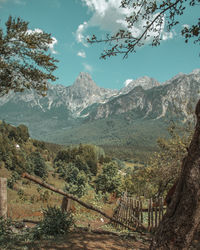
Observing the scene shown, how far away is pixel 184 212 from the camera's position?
2775 millimetres

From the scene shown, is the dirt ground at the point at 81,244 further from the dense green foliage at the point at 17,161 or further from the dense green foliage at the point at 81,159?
the dense green foliage at the point at 81,159

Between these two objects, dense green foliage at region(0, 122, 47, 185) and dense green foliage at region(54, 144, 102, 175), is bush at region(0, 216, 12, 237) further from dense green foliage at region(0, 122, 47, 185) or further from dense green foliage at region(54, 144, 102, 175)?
dense green foliage at region(54, 144, 102, 175)

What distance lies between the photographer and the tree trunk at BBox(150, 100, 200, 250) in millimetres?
2736

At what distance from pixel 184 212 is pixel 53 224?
17.5ft

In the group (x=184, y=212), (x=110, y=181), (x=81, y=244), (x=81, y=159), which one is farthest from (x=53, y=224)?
(x=81, y=159)

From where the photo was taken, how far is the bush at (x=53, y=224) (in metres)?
6.43

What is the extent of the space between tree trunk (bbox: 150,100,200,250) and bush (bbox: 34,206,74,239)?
4.66m


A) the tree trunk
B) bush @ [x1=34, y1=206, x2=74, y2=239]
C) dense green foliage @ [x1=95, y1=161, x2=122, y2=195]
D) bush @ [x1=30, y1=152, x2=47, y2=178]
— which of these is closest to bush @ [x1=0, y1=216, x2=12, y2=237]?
bush @ [x1=34, y1=206, x2=74, y2=239]

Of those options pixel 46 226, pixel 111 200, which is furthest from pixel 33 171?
pixel 46 226

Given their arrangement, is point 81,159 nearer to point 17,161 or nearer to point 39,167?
point 39,167

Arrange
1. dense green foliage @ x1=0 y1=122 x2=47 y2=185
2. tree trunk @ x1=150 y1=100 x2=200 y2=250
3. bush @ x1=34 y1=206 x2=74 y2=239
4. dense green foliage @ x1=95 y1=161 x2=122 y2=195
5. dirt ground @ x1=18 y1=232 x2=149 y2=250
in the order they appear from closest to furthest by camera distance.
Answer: tree trunk @ x1=150 y1=100 x2=200 y2=250 → dirt ground @ x1=18 y1=232 x2=149 y2=250 → bush @ x1=34 y1=206 x2=74 y2=239 → dense green foliage @ x1=95 y1=161 x2=122 y2=195 → dense green foliage @ x1=0 y1=122 x2=47 y2=185

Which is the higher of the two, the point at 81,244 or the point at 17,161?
the point at 81,244

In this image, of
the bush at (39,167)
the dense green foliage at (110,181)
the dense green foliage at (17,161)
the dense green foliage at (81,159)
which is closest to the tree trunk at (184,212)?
the dense green foliage at (110,181)

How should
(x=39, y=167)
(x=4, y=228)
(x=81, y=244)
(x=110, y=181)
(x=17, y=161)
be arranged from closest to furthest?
1. (x=81, y=244)
2. (x=4, y=228)
3. (x=110, y=181)
4. (x=17, y=161)
5. (x=39, y=167)
